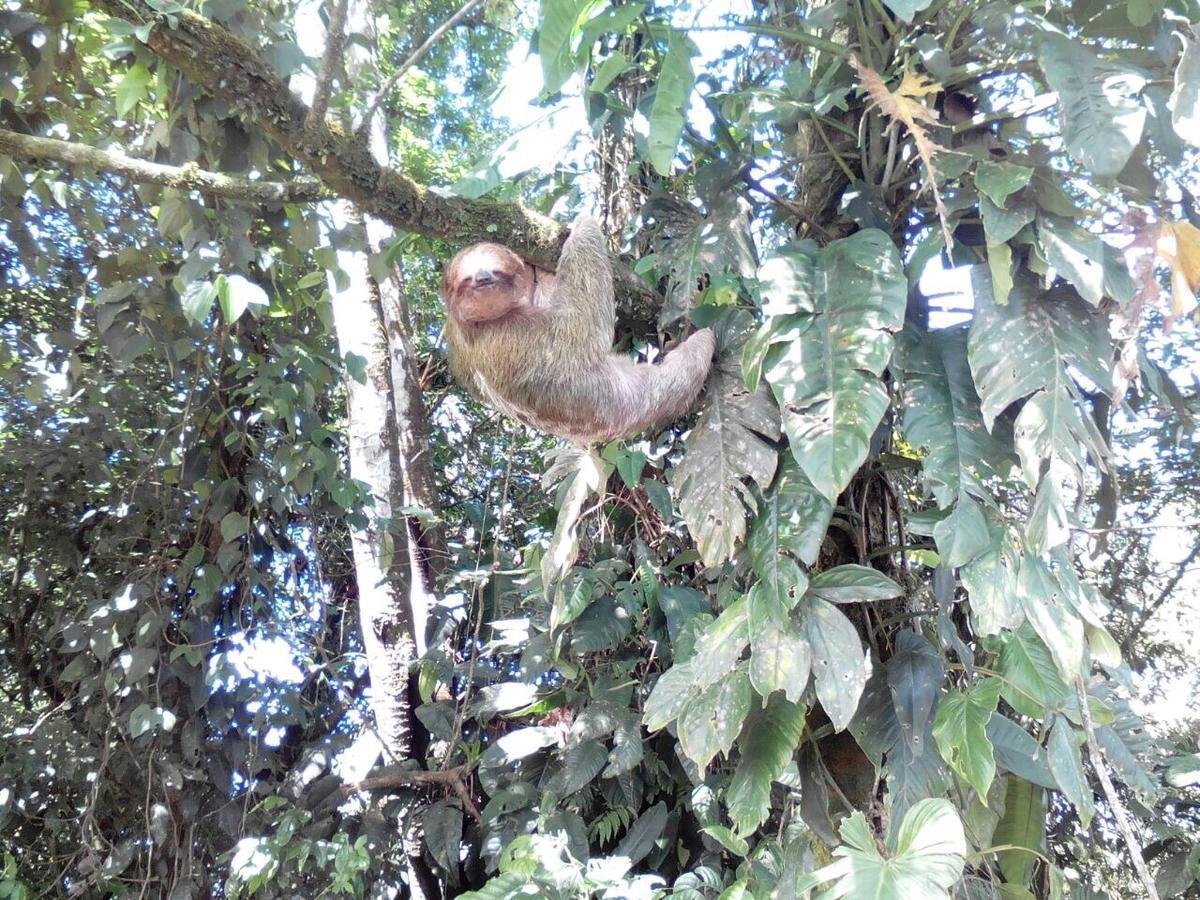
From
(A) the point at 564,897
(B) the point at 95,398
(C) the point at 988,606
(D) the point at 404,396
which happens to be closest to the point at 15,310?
(B) the point at 95,398

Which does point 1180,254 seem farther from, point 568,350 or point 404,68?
point 404,68

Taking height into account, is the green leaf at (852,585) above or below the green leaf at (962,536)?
below

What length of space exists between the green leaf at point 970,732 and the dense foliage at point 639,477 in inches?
0.5

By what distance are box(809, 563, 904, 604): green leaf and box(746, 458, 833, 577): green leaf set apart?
0.29 feet

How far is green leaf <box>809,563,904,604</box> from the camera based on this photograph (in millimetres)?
2348

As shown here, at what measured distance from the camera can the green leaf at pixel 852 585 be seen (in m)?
2.35

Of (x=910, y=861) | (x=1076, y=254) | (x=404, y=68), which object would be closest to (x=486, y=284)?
(x=404, y=68)

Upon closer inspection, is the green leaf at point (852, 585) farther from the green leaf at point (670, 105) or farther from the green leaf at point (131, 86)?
the green leaf at point (131, 86)

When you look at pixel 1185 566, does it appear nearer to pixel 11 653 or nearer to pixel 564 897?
pixel 564 897

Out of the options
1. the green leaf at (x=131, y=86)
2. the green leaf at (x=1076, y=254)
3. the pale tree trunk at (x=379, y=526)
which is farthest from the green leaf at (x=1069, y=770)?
the green leaf at (x=131, y=86)

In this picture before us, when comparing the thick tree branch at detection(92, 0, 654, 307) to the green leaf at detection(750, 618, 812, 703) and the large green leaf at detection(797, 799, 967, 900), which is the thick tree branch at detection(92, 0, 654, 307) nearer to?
the green leaf at detection(750, 618, 812, 703)

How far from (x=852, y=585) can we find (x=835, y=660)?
→ 0.77 ft

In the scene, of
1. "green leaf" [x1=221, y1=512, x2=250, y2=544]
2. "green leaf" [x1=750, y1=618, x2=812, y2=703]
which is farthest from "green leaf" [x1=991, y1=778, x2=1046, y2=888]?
"green leaf" [x1=221, y1=512, x2=250, y2=544]

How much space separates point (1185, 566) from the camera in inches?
189
